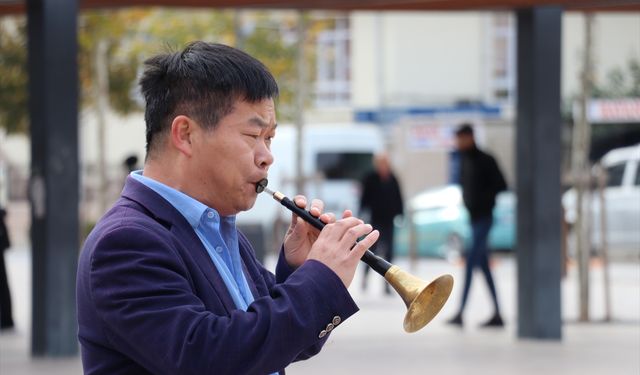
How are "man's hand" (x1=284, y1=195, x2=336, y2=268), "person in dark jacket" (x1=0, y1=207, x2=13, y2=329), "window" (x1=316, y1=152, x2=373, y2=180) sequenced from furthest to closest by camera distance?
"window" (x1=316, y1=152, x2=373, y2=180), "person in dark jacket" (x1=0, y1=207, x2=13, y2=329), "man's hand" (x1=284, y1=195, x2=336, y2=268)

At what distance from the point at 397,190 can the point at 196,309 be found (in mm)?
13709

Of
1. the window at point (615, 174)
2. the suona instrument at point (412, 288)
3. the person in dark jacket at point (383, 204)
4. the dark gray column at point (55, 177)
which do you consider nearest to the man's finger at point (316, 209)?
the suona instrument at point (412, 288)

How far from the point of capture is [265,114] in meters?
2.63

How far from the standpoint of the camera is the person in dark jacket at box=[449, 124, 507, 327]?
12375 millimetres

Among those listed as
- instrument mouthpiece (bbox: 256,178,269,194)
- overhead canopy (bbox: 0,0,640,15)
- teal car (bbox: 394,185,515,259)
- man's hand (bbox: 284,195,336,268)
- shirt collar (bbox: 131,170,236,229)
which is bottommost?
teal car (bbox: 394,185,515,259)

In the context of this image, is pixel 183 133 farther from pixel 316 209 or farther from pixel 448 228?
pixel 448 228

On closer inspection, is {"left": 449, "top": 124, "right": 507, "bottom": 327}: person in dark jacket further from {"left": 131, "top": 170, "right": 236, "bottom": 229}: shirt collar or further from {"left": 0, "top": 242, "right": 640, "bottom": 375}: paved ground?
{"left": 131, "top": 170, "right": 236, "bottom": 229}: shirt collar

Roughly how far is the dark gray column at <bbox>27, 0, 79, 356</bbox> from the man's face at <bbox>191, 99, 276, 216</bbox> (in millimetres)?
7131

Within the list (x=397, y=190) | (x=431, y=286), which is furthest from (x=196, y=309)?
(x=397, y=190)

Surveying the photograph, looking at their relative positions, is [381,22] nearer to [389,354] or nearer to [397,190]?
[397,190]

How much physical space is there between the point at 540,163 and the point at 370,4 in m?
1.81

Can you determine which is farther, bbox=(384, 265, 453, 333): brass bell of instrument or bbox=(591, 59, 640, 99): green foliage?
bbox=(591, 59, 640, 99): green foliage

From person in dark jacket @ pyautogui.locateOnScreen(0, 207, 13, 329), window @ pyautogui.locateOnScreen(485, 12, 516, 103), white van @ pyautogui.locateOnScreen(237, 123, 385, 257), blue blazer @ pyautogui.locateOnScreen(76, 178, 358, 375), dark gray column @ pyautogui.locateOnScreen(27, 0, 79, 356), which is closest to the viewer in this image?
blue blazer @ pyautogui.locateOnScreen(76, 178, 358, 375)

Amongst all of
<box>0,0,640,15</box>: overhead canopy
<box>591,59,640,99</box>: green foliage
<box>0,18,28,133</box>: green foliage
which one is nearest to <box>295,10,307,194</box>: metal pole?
<box>0,18,28,133</box>: green foliage
